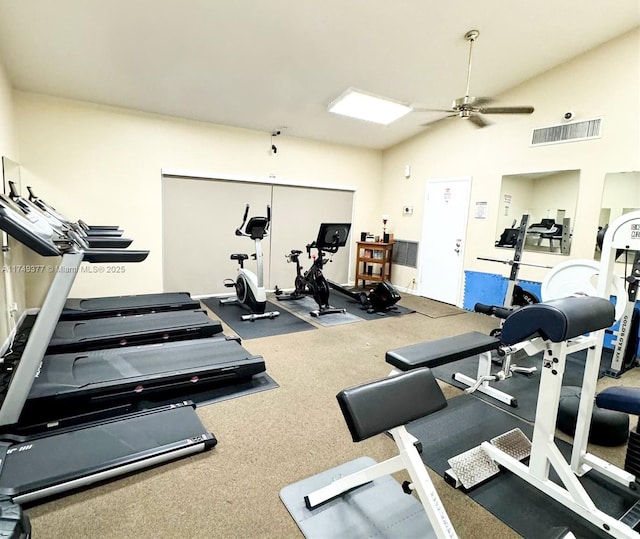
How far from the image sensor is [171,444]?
201 centimetres

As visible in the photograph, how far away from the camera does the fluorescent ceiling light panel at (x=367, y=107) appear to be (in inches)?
165


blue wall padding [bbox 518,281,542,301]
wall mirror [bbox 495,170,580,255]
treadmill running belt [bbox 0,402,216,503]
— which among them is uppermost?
wall mirror [bbox 495,170,580,255]

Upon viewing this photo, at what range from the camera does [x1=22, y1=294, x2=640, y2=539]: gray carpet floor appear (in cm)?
158

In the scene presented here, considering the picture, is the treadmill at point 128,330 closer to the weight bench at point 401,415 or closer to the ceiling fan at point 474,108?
the weight bench at point 401,415

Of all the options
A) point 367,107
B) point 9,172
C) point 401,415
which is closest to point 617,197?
point 367,107

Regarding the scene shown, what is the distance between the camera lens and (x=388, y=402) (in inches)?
54.8

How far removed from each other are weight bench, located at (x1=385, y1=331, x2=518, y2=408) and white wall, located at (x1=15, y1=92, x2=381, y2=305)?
402 centimetres

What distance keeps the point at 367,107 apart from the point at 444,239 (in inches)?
102

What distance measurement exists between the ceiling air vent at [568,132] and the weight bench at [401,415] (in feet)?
14.3

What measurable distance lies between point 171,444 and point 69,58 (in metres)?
3.92

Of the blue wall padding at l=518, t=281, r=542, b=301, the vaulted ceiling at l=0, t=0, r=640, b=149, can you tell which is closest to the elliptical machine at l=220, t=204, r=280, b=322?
the vaulted ceiling at l=0, t=0, r=640, b=149

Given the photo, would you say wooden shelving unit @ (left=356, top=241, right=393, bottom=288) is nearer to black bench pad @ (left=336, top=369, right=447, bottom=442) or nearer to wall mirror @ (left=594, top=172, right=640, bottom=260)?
wall mirror @ (left=594, top=172, right=640, bottom=260)

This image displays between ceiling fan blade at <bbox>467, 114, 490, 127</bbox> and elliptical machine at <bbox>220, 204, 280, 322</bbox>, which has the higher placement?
ceiling fan blade at <bbox>467, 114, 490, 127</bbox>

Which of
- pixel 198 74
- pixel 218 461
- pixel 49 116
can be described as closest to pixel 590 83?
pixel 198 74
